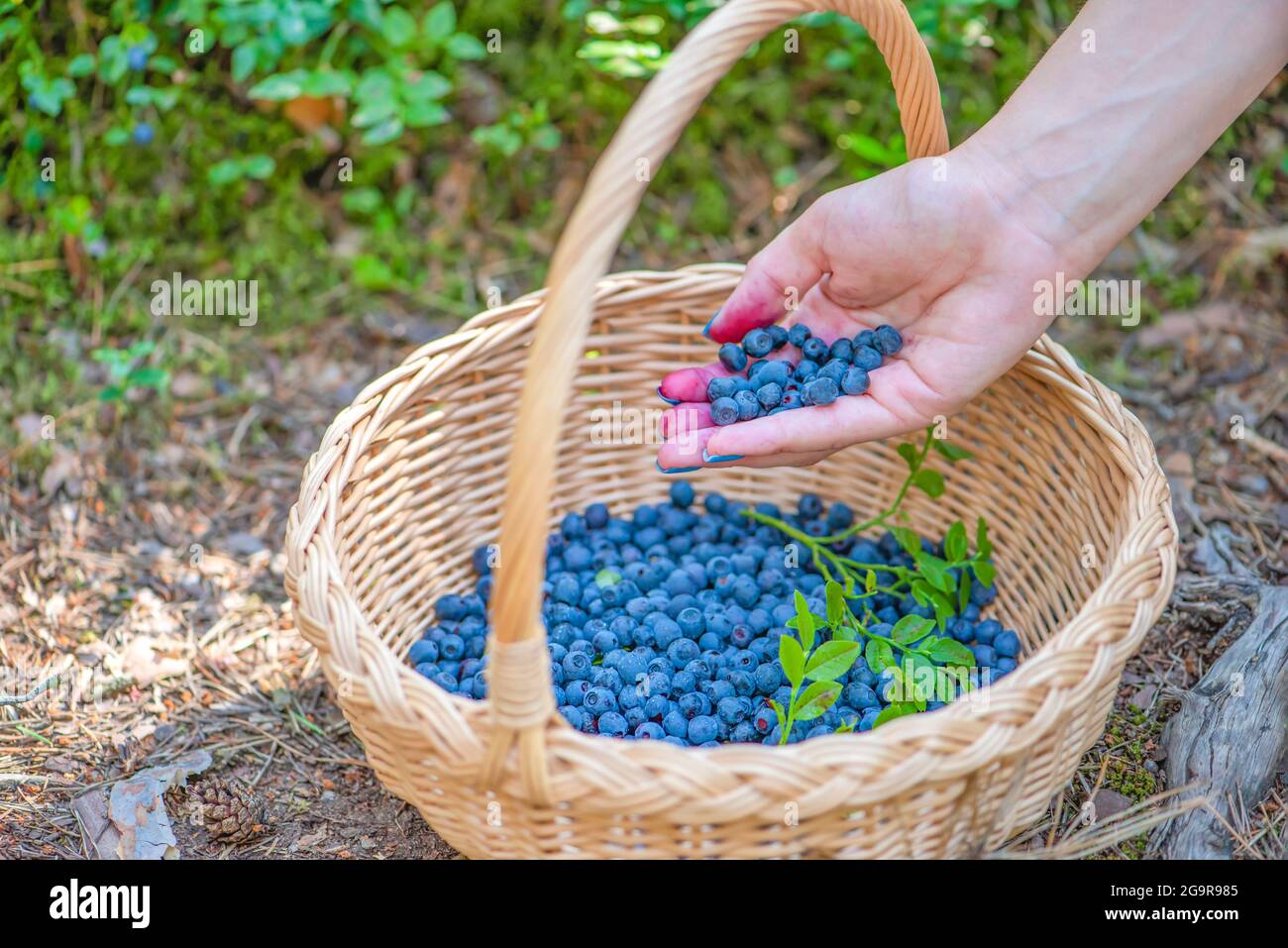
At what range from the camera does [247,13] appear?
2.56 metres

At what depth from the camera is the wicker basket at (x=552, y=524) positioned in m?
1.24

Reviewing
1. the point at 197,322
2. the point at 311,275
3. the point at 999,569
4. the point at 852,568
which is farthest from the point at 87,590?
the point at 999,569

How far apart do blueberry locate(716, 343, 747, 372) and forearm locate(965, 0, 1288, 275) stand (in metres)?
0.47

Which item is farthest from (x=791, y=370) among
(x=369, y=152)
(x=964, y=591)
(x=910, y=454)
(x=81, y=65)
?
(x=81, y=65)

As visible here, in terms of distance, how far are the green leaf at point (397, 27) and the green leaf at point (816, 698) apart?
6.29ft

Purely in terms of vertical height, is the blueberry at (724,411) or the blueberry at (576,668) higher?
the blueberry at (724,411)

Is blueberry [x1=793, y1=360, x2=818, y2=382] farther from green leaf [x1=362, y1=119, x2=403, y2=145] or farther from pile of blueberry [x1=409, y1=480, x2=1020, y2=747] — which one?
green leaf [x1=362, y1=119, x2=403, y2=145]

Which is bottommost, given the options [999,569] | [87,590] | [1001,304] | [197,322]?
[87,590]

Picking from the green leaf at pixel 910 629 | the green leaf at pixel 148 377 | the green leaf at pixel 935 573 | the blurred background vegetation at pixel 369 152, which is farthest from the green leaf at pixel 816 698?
the green leaf at pixel 148 377

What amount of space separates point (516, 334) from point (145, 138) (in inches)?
53.3

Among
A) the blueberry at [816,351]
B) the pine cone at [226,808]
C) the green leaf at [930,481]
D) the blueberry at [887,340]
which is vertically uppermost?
the blueberry at [887,340]

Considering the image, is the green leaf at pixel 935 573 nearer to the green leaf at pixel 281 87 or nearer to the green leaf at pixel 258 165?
the green leaf at pixel 281 87

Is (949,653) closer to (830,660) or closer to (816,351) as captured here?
(830,660)
